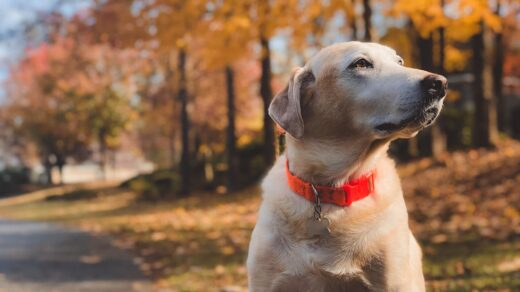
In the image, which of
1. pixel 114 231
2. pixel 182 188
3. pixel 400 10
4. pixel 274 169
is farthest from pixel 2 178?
pixel 274 169

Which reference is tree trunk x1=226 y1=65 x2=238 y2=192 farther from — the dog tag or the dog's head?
the dog tag

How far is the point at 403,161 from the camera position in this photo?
1496cm

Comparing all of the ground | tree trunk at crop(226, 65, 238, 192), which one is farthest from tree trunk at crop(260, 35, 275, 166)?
tree trunk at crop(226, 65, 238, 192)

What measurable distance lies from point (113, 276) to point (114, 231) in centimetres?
529

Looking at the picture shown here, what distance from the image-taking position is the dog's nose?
8.89 feet

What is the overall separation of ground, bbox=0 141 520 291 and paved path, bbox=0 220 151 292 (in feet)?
1.08

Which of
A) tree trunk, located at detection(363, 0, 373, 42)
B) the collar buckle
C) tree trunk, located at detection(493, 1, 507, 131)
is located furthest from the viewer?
tree trunk, located at detection(493, 1, 507, 131)

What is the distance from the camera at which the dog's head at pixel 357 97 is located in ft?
9.05

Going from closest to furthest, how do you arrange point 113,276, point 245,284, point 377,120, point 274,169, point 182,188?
point 377,120 < point 274,169 < point 245,284 < point 113,276 < point 182,188

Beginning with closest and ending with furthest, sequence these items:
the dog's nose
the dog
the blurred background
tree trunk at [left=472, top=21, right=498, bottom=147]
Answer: the dog's nose → the dog → the blurred background → tree trunk at [left=472, top=21, right=498, bottom=147]

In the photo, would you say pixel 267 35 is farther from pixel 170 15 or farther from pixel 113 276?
pixel 113 276

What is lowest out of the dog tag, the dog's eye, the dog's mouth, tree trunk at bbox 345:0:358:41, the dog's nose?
the dog tag

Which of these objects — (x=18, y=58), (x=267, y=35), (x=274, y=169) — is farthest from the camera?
(x=18, y=58)

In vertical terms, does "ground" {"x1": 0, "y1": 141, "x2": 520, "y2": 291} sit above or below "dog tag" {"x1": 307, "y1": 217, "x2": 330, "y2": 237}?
below
